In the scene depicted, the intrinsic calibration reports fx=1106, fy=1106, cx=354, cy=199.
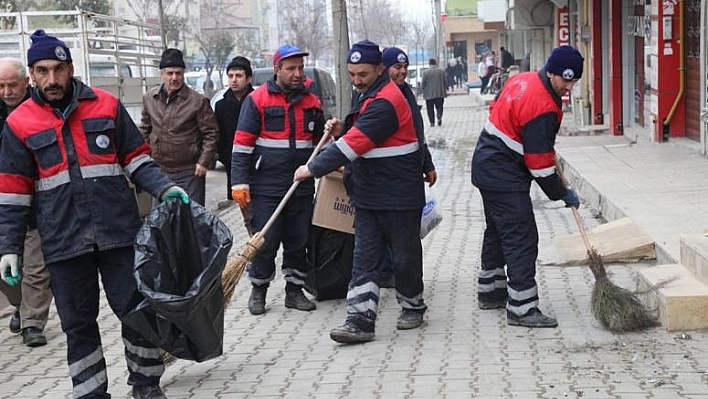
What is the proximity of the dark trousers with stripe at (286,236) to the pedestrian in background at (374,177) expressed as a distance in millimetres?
798

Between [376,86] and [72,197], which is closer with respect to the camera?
[72,197]

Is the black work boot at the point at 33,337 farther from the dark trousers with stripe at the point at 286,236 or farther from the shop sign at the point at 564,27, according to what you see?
the shop sign at the point at 564,27

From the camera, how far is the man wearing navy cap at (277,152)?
294 inches

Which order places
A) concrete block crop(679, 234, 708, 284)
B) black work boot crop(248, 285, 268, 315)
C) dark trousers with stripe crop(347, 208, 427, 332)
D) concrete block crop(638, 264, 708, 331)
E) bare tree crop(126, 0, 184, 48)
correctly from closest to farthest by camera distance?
concrete block crop(638, 264, 708, 331), dark trousers with stripe crop(347, 208, 427, 332), concrete block crop(679, 234, 708, 284), black work boot crop(248, 285, 268, 315), bare tree crop(126, 0, 184, 48)

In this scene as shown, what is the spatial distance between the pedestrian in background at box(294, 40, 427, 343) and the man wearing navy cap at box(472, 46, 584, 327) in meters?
0.45

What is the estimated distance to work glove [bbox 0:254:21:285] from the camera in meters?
5.20

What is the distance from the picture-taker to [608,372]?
5785 millimetres

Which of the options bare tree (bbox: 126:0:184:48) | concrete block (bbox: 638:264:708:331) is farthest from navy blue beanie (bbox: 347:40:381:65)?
bare tree (bbox: 126:0:184:48)

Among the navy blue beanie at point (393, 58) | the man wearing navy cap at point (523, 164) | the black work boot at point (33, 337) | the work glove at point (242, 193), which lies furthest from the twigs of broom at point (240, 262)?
the black work boot at point (33, 337)

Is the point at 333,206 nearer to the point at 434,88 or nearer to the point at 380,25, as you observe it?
the point at 434,88

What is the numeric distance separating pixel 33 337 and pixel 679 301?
4.06 m

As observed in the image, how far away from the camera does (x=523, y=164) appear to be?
A: 6.79 meters

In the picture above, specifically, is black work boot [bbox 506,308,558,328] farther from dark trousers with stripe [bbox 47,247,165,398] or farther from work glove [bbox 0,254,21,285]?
work glove [bbox 0,254,21,285]

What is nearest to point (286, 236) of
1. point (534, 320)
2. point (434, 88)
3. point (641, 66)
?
point (534, 320)
